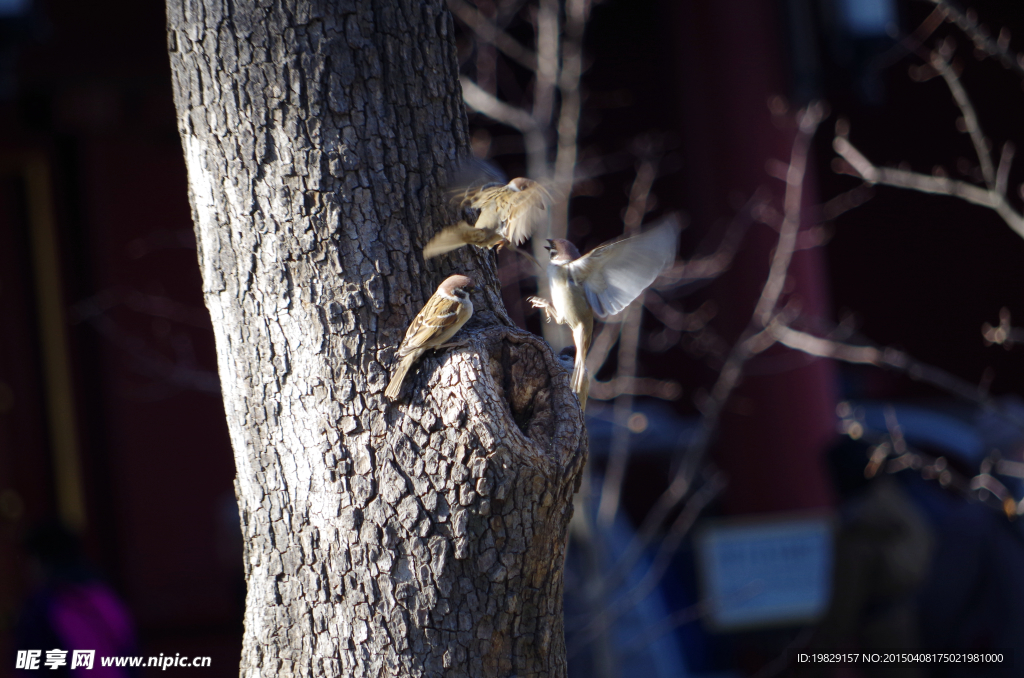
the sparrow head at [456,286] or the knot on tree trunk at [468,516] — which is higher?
the sparrow head at [456,286]

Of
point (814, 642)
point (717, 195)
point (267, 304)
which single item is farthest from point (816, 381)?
point (267, 304)

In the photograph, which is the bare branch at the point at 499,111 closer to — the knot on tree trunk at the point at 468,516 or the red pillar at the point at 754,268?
the red pillar at the point at 754,268

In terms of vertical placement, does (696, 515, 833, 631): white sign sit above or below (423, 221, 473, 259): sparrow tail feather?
→ below

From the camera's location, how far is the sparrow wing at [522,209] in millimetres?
1914

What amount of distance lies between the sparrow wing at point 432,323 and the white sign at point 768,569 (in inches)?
122

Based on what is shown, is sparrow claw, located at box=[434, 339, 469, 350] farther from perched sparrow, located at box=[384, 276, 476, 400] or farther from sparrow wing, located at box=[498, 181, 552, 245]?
sparrow wing, located at box=[498, 181, 552, 245]

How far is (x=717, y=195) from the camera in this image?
5613 mm

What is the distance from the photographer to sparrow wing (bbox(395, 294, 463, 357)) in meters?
1.75

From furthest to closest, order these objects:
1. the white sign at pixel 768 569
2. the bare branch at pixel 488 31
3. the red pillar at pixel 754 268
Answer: the red pillar at pixel 754 268 < the white sign at pixel 768 569 < the bare branch at pixel 488 31

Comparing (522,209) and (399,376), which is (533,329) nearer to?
(522,209)

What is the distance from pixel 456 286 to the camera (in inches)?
71.2

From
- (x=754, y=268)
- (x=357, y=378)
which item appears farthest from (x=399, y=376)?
(x=754, y=268)

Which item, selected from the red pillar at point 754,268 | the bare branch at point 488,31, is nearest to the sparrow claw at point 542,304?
the bare branch at point 488,31

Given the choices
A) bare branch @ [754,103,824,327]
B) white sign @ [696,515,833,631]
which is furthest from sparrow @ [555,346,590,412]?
white sign @ [696,515,833,631]
